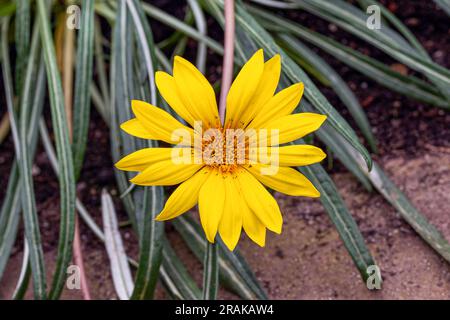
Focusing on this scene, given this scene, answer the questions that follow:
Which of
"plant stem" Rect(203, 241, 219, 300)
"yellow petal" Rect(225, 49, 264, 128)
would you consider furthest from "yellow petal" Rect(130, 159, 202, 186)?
"plant stem" Rect(203, 241, 219, 300)

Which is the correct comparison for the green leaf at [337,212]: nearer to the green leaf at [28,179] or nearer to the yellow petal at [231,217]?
the yellow petal at [231,217]

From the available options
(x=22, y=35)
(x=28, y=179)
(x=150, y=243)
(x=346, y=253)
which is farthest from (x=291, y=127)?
(x=22, y=35)

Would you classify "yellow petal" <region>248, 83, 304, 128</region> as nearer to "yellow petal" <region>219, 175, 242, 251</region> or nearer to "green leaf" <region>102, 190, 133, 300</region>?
"yellow petal" <region>219, 175, 242, 251</region>

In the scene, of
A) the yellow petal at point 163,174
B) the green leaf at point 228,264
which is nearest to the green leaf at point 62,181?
the green leaf at point 228,264

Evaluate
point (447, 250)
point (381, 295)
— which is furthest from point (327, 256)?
point (447, 250)

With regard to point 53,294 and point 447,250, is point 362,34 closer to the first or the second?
point 447,250
